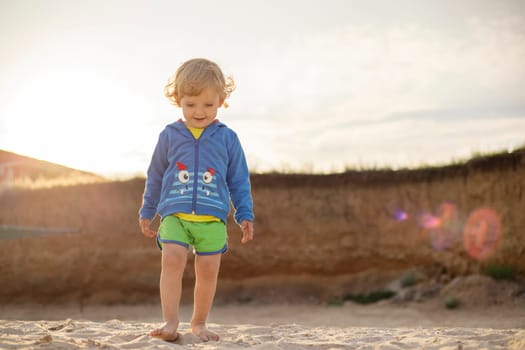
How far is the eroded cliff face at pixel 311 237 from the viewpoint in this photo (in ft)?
29.3

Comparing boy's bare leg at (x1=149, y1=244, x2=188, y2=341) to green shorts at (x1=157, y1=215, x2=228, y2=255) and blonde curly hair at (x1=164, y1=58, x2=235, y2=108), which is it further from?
blonde curly hair at (x1=164, y1=58, x2=235, y2=108)

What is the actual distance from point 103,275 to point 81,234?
1019mm

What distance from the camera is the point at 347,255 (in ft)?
31.5

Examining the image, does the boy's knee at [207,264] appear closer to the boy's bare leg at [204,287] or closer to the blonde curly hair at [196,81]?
the boy's bare leg at [204,287]

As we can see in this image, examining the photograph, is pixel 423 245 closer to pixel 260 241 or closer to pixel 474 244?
pixel 474 244

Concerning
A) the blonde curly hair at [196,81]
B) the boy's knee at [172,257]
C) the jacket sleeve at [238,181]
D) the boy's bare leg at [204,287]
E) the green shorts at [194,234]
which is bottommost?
the boy's bare leg at [204,287]

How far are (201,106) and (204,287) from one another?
1.11m

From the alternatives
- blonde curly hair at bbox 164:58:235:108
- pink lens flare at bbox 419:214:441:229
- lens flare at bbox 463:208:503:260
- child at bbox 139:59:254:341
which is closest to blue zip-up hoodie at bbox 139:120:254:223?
child at bbox 139:59:254:341

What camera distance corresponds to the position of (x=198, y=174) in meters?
3.32

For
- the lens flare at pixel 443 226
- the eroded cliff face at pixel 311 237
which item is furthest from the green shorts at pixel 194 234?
the lens flare at pixel 443 226

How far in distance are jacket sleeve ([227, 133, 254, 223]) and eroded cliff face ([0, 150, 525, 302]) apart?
6230 mm

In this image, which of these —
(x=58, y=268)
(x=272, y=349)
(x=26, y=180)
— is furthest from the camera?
(x=26, y=180)

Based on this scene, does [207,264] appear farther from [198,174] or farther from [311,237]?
[311,237]

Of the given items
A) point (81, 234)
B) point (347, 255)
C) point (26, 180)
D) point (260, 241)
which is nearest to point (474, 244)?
point (347, 255)
